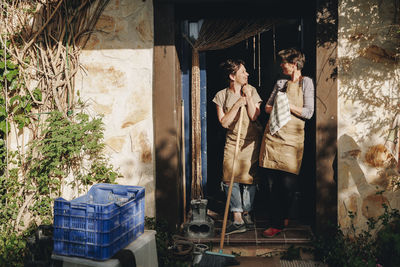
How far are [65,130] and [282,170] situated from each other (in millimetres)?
2543

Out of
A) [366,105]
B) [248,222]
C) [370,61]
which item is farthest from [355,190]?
[370,61]

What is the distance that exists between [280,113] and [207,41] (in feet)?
5.30

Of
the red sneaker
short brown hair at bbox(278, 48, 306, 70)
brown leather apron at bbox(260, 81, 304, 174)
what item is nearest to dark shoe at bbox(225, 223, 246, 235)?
the red sneaker

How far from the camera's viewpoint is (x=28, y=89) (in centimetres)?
493

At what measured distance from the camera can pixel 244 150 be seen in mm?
5160

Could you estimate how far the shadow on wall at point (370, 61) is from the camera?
4512mm

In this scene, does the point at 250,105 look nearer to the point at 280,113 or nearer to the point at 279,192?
the point at 280,113

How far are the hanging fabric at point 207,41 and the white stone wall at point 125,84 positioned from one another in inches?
36.6

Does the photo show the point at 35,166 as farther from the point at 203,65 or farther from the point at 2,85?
the point at 203,65

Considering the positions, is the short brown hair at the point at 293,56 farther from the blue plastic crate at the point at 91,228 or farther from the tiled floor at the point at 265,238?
the blue plastic crate at the point at 91,228

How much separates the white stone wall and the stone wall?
7.13 ft

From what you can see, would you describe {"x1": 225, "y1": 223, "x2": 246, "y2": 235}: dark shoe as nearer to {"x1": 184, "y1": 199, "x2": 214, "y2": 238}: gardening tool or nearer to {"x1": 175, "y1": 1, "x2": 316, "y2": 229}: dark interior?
{"x1": 184, "y1": 199, "x2": 214, "y2": 238}: gardening tool

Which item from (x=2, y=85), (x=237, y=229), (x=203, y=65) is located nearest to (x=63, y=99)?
(x=2, y=85)

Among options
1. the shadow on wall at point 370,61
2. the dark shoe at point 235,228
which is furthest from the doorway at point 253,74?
the shadow on wall at point 370,61
